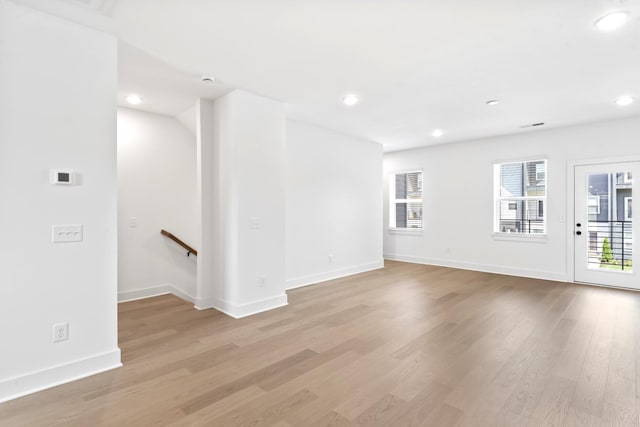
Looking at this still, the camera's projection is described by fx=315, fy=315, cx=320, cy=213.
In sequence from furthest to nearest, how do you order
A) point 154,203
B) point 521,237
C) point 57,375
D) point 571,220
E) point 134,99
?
point 521,237 → point 571,220 → point 154,203 → point 134,99 → point 57,375

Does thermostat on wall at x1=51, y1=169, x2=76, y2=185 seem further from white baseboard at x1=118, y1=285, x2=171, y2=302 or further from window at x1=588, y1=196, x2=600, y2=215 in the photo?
window at x1=588, y1=196, x2=600, y2=215

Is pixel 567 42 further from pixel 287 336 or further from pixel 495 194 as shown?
pixel 495 194

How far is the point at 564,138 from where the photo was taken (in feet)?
17.6

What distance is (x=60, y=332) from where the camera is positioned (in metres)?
2.27

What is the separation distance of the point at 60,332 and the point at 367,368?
228 cm

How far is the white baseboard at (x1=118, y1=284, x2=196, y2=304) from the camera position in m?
4.29

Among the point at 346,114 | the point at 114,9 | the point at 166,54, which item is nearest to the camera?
the point at 114,9

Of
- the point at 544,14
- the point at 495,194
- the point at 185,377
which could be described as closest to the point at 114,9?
→ the point at 185,377

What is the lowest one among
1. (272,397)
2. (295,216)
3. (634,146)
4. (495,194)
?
(272,397)

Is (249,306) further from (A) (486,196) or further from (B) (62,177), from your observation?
(A) (486,196)

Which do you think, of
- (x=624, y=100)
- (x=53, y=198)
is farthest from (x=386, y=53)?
(x=624, y=100)

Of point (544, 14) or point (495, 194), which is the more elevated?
point (544, 14)

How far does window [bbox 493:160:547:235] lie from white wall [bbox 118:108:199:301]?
18.3ft

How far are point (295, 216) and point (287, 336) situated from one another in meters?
2.28
